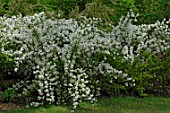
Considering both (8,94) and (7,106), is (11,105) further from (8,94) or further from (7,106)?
(8,94)

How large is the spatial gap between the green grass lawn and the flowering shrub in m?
0.19

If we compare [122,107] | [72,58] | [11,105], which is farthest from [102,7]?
[11,105]

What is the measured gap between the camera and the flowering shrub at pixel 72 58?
27.4ft

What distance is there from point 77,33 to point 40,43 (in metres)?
0.84

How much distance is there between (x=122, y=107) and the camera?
8.59 m

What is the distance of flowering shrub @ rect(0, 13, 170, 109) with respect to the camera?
8344 mm

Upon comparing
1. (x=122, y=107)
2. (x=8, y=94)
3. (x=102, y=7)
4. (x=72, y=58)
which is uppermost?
(x=102, y=7)

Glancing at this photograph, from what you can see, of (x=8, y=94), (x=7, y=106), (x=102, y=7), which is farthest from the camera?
(x=102, y=7)

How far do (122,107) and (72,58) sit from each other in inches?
55.4

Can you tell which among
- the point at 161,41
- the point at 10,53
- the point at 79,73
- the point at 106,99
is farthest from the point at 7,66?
the point at 161,41

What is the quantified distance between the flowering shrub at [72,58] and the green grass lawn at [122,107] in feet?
0.61

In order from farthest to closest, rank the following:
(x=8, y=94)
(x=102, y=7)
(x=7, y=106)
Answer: (x=102, y=7), (x=8, y=94), (x=7, y=106)

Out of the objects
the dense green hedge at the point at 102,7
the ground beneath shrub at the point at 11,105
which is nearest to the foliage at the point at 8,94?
the ground beneath shrub at the point at 11,105

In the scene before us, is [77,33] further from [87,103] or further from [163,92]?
[163,92]
